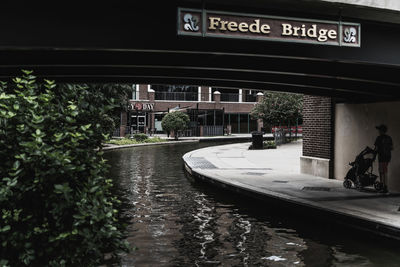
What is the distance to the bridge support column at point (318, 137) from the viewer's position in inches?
640

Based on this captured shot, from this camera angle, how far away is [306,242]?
8.80m

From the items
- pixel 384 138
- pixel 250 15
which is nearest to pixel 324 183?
pixel 384 138

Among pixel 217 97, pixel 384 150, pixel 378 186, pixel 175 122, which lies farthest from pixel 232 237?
pixel 217 97

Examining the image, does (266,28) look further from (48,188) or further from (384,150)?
(384,150)

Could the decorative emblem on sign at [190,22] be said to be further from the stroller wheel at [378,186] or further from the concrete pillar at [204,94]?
the concrete pillar at [204,94]

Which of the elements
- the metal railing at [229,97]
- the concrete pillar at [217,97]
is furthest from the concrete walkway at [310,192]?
the metal railing at [229,97]

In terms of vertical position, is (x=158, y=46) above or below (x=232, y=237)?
above

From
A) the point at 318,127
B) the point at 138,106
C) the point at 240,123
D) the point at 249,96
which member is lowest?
the point at 240,123

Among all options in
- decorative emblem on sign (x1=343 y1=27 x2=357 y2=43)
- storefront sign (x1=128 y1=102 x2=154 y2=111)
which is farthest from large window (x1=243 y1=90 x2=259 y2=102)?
decorative emblem on sign (x1=343 y1=27 x2=357 y2=43)

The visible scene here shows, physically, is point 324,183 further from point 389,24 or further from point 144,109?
point 144,109

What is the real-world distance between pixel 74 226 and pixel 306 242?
19.2 feet

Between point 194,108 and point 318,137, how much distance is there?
43.3 m

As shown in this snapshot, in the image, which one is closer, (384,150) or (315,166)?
(384,150)

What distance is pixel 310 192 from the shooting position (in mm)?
12695
